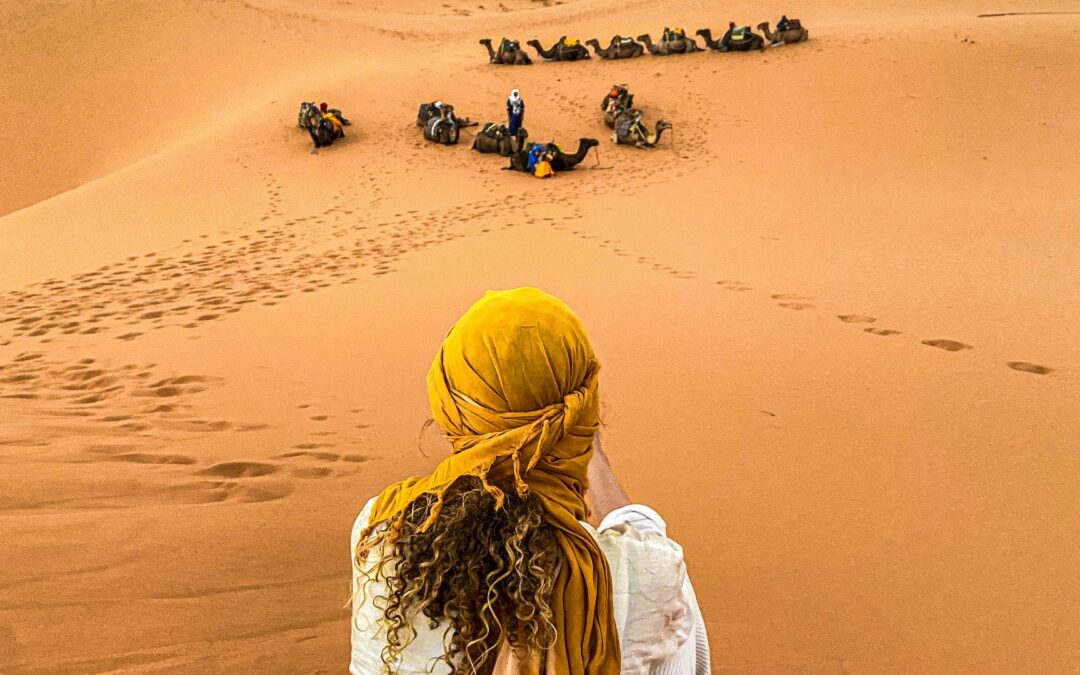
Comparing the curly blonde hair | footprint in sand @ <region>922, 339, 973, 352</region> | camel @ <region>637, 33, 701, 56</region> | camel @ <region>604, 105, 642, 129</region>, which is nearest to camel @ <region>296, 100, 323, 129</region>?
camel @ <region>604, 105, 642, 129</region>

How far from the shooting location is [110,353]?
5113 millimetres

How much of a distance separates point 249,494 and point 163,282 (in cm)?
522

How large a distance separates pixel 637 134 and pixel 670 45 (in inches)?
212

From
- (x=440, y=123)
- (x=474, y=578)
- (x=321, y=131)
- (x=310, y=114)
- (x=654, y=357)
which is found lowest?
(x=654, y=357)

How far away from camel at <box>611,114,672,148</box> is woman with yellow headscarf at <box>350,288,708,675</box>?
1230cm

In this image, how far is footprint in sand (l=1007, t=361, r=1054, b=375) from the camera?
416 centimetres

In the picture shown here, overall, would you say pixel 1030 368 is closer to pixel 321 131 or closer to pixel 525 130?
pixel 525 130

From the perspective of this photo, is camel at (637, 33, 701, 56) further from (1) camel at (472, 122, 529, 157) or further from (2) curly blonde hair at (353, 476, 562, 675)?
(2) curly blonde hair at (353, 476, 562, 675)

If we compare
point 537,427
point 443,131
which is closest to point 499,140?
point 443,131

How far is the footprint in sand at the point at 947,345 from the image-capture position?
14.9 ft

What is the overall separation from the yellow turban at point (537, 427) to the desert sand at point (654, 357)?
1.25m

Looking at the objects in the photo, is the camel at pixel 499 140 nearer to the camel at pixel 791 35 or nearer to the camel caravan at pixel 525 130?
the camel caravan at pixel 525 130

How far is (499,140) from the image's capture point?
42.0ft

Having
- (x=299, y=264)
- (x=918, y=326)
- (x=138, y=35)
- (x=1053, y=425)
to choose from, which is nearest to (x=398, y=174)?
(x=299, y=264)
